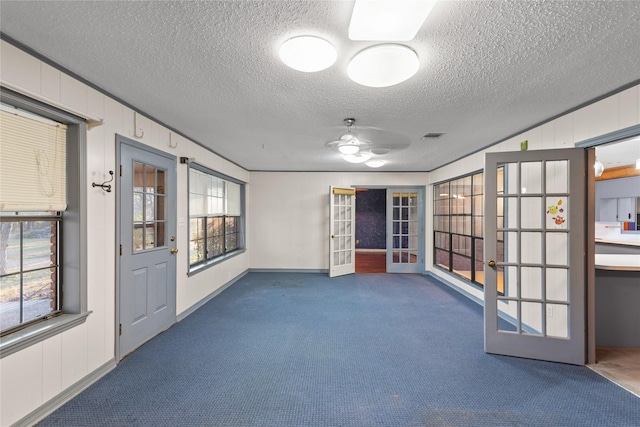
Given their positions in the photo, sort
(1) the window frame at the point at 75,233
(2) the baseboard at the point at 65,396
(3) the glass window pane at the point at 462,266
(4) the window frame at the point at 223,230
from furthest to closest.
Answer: (3) the glass window pane at the point at 462,266, (4) the window frame at the point at 223,230, (1) the window frame at the point at 75,233, (2) the baseboard at the point at 65,396

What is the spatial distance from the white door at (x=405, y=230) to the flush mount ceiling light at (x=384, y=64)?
4844mm

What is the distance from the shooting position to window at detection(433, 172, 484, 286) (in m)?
4.53

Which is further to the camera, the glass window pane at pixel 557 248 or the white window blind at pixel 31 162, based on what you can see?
the glass window pane at pixel 557 248

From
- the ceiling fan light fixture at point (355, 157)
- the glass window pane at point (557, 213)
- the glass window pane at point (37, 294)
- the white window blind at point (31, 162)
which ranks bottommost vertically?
the glass window pane at point (37, 294)

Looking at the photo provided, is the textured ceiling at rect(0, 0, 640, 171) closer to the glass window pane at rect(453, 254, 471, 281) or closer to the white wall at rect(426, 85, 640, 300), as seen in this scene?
the white wall at rect(426, 85, 640, 300)

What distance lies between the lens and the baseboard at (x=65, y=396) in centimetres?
174

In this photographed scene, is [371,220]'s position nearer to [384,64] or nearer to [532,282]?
[532,282]

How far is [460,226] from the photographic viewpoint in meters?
5.03

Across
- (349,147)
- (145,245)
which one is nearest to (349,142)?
(349,147)

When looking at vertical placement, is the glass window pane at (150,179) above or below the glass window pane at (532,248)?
above

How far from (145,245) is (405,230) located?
17.0 ft

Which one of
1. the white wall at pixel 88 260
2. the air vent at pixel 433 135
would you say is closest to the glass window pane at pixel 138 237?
the white wall at pixel 88 260

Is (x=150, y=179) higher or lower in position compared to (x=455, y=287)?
higher

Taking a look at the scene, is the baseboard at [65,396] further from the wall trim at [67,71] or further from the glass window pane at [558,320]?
the glass window pane at [558,320]
